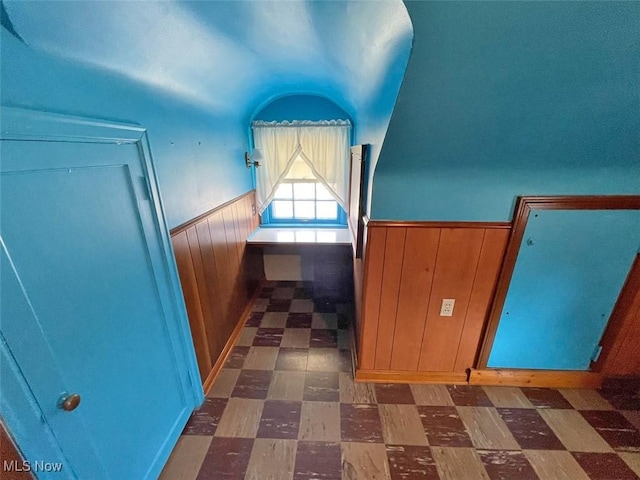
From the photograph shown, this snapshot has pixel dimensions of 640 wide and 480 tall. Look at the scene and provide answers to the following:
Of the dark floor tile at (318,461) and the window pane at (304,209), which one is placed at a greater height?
the window pane at (304,209)

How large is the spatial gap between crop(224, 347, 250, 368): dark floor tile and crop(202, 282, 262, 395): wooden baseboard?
0.03 metres

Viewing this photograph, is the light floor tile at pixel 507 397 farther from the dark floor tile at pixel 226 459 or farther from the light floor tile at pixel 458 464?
the dark floor tile at pixel 226 459

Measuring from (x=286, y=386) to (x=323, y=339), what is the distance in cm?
57

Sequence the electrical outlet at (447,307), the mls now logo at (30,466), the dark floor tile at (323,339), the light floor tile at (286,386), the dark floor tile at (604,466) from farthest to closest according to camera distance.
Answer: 1. the dark floor tile at (323,339)
2. the light floor tile at (286,386)
3. the electrical outlet at (447,307)
4. the dark floor tile at (604,466)
5. the mls now logo at (30,466)

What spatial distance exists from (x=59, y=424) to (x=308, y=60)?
7.19 feet

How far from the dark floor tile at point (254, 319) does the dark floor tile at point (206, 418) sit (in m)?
0.82

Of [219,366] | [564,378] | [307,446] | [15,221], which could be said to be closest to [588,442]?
[564,378]

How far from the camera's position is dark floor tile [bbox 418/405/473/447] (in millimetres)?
1469

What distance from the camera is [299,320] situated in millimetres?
2578

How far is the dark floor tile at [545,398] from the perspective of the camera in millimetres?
1681

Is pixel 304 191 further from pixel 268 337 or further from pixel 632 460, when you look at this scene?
pixel 632 460

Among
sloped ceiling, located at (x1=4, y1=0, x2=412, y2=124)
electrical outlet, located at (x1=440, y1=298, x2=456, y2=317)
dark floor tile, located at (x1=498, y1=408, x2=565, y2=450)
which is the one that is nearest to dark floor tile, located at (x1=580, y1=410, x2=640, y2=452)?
dark floor tile, located at (x1=498, y1=408, x2=565, y2=450)

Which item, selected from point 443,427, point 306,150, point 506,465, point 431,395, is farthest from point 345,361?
point 306,150

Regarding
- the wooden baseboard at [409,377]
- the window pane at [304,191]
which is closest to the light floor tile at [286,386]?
the wooden baseboard at [409,377]
